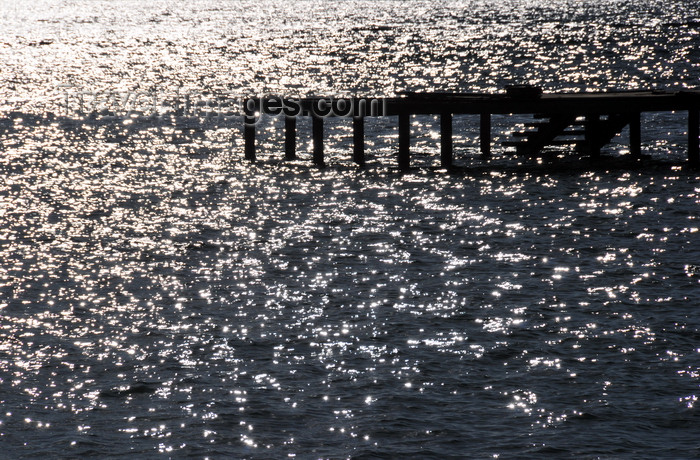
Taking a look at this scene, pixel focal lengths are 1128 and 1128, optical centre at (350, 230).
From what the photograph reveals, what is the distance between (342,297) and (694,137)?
18252 mm

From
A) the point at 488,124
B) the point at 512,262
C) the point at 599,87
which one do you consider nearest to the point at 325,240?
the point at 512,262

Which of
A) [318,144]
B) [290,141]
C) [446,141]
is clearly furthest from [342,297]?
[290,141]

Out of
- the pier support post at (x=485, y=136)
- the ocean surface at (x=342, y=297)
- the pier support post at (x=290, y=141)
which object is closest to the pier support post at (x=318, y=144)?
the ocean surface at (x=342, y=297)

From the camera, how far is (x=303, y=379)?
16.5 metres

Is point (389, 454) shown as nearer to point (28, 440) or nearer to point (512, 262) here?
point (28, 440)

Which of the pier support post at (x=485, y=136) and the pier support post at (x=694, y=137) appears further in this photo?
the pier support post at (x=485, y=136)

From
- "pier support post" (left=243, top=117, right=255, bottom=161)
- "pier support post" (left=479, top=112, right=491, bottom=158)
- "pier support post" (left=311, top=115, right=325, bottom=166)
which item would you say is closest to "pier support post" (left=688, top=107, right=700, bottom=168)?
"pier support post" (left=479, top=112, right=491, bottom=158)

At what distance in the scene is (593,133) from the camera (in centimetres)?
3672

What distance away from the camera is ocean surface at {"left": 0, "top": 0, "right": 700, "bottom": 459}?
48.8 ft

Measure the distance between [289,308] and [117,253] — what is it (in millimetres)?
5789

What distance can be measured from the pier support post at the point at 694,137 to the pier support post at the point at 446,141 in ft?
24.2

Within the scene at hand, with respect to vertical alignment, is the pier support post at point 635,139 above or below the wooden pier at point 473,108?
below

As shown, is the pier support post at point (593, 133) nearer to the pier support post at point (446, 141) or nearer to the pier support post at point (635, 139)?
the pier support post at point (635, 139)

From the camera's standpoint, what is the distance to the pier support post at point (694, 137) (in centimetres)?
3462
